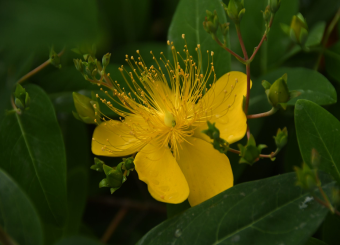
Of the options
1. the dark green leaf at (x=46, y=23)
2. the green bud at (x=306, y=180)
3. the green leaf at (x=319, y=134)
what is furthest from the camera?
the green leaf at (x=319, y=134)

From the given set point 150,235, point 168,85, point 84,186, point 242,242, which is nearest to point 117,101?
point 168,85

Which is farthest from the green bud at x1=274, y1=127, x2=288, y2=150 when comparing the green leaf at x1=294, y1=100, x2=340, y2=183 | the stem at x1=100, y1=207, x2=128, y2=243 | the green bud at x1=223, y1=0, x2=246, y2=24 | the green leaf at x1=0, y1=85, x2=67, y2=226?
the stem at x1=100, y1=207, x2=128, y2=243

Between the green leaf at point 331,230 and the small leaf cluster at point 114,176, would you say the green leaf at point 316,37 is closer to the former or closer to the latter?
the green leaf at point 331,230

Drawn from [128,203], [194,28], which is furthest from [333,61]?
[128,203]

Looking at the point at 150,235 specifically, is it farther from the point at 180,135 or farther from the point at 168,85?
the point at 168,85

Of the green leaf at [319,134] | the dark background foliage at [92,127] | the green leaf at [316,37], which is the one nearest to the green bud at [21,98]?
the dark background foliage at [92,127]
